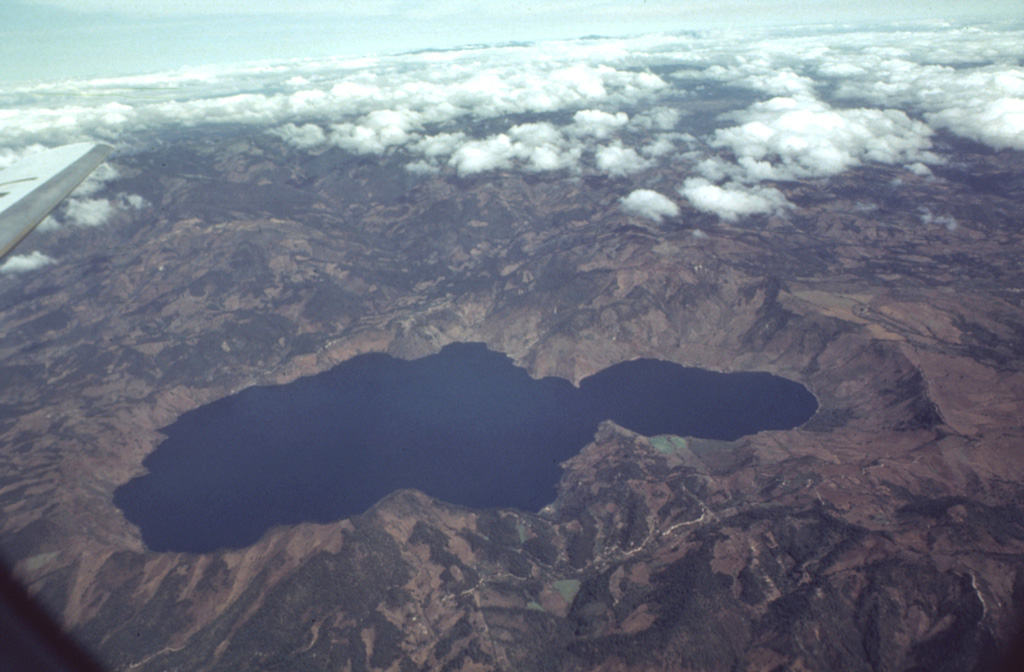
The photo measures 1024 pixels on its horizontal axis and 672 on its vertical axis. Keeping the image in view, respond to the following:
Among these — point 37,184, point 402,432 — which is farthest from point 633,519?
point 37,184

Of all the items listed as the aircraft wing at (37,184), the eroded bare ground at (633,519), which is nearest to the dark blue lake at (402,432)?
the eroded bare ground at (633,519)

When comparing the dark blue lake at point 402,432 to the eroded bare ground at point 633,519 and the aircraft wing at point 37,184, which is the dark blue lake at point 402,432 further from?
the aircraft wing at point 37,184

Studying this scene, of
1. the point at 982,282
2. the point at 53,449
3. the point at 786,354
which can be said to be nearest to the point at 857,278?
the point at 982,282

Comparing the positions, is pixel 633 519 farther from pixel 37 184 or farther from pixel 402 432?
pixel 37 184

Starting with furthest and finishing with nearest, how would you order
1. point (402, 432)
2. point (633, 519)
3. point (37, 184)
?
point (402, 432)
point (633, 519)
point (37, 184)

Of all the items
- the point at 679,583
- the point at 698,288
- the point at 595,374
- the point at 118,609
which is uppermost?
the point at 118,609

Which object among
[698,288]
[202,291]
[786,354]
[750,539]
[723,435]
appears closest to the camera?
[750,539]

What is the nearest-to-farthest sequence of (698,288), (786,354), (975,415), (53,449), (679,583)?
(679,583) < (975,415) < (53,449) < (786,354) < (698,288)

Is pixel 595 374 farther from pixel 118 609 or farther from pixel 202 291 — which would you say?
pixel 202 291
